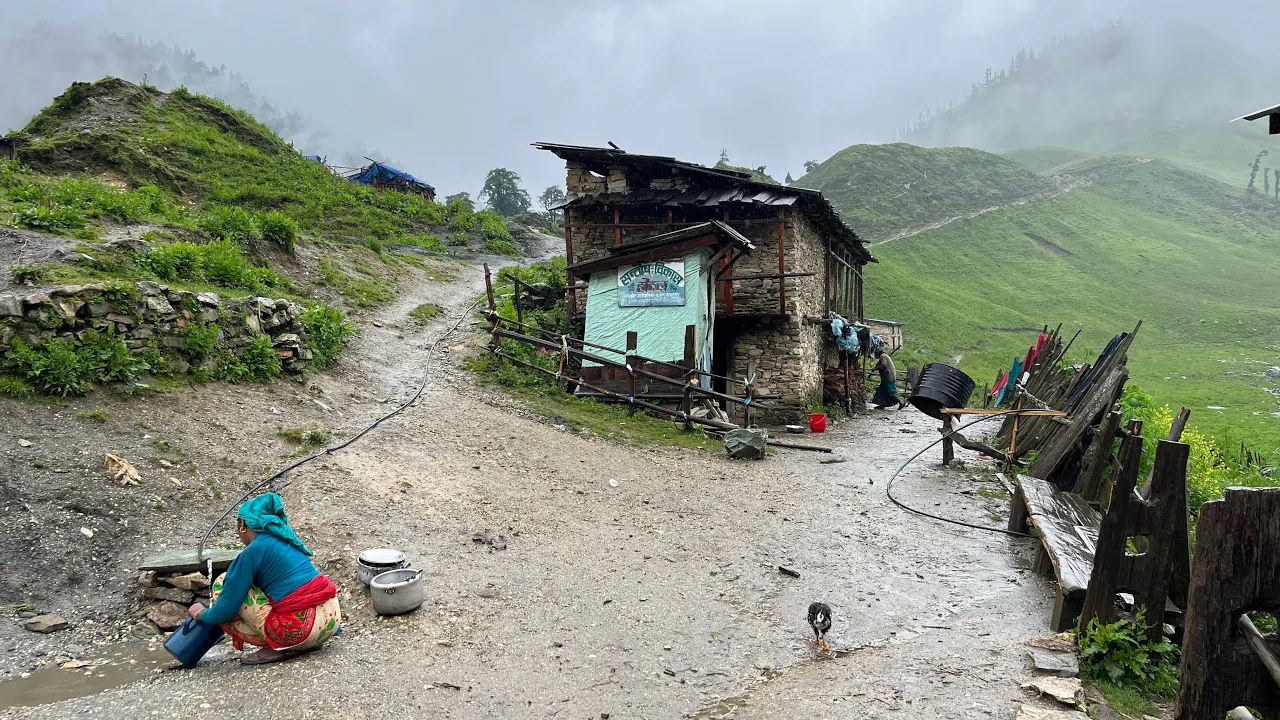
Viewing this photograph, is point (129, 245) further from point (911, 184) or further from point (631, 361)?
point (911, 184)

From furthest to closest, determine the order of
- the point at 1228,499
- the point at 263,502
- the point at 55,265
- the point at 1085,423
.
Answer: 1. the point at 55,265
2. the point at 1085,423
3. the point at 263,502
4. the point at 1228,499

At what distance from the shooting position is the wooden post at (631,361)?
13.8 m

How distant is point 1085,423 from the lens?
7.91m

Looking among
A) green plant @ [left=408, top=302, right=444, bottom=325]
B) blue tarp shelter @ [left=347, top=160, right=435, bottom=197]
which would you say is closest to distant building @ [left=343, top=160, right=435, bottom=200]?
blue tarp shelter @ [left=347, top=160, right=435, bottom=197]

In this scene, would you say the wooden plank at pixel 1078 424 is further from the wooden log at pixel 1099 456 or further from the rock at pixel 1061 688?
the rock at pixel 1061 688

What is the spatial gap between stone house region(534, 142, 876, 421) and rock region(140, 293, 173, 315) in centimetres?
817

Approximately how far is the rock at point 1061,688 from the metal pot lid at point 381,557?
4.67 meters

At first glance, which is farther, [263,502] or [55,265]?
[55,265]

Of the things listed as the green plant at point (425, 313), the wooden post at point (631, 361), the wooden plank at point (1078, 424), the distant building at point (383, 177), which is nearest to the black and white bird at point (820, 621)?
the wooden plank at point (1078, 424)

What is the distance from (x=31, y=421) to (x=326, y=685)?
487cm

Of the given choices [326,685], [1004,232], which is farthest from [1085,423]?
[1004,232]

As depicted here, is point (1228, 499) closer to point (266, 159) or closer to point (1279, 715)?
point (1279, 715)

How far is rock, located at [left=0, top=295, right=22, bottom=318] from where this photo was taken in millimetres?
7297

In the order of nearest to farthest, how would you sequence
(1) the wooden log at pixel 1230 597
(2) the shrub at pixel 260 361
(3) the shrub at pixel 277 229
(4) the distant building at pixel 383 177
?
1. (1) the wooden log at pixel 1230 597
2. (2) the shrub at pixel 260 361
3. (3) the shrub at pixel 277 229
4. (4) the distant building at pixel 383 177
